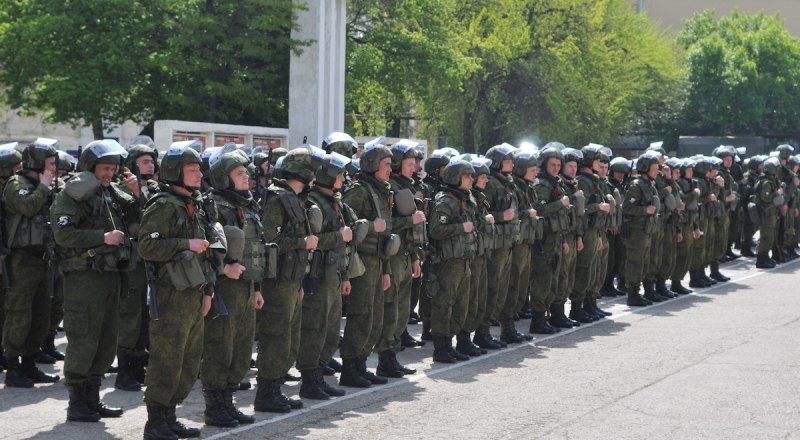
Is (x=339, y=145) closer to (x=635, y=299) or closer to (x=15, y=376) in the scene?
(x=15, y=376)

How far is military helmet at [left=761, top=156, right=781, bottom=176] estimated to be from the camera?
72.4 ft

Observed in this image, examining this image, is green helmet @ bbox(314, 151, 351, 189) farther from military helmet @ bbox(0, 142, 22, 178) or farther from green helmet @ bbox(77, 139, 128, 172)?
military helmet @ bbox(0, 142, 22, 178)

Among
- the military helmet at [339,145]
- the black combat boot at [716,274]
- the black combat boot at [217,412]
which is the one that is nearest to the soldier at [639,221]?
the black combat boot at [716,274]

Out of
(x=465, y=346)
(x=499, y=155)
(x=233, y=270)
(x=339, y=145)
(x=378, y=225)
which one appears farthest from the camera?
(x=499, y=155)

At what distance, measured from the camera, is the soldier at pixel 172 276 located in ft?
26.6

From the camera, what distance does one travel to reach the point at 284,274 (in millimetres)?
9258

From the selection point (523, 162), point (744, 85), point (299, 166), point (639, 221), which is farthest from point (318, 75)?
point (744, 85)

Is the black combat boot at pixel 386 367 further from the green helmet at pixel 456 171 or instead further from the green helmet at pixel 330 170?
the green helmet at pixel 456 171

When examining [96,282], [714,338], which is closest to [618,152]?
[714,338]

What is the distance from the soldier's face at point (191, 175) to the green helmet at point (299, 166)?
4.07 ft

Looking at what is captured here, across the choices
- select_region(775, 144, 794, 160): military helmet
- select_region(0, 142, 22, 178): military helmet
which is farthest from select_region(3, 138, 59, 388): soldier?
select_region(775, 144, 794, 160): military helmet

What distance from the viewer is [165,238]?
26.7 feet

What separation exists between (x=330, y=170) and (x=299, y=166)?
45 centimetres

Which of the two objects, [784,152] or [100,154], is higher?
[784,152]
